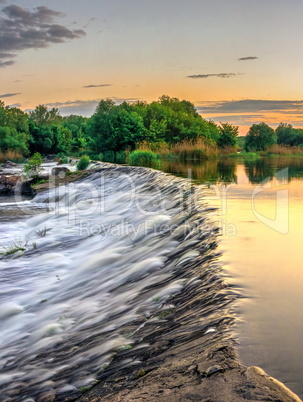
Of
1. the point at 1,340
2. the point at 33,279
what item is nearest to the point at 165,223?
the point at 33,279

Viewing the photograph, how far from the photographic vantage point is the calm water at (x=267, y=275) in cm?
283

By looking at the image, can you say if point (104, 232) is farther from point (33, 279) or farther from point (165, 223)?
point (33, 279)

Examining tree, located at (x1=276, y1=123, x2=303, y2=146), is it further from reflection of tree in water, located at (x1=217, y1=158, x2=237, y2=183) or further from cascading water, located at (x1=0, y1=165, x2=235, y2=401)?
cascading water, located at (x1=0, y1=165, x2=235, y2=401)

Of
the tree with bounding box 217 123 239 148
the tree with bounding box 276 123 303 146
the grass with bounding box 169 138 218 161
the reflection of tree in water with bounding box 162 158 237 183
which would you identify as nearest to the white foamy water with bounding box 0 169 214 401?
the reflection of tree in water with bounding box 162 158 237 183

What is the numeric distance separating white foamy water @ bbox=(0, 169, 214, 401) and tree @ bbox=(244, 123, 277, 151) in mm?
36083

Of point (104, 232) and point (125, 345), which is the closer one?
point (125, 345)

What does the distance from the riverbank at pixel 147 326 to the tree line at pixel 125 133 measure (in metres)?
30.7

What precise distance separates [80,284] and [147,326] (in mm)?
2650

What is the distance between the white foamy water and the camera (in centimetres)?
353

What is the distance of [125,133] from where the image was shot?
4744 cm

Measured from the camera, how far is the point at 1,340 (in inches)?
179

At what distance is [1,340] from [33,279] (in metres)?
2.31

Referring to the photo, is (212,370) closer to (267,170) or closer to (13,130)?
(267,170)

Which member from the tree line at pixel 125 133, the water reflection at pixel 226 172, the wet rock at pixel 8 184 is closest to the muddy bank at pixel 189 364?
the water reflection at pixel 226 172
